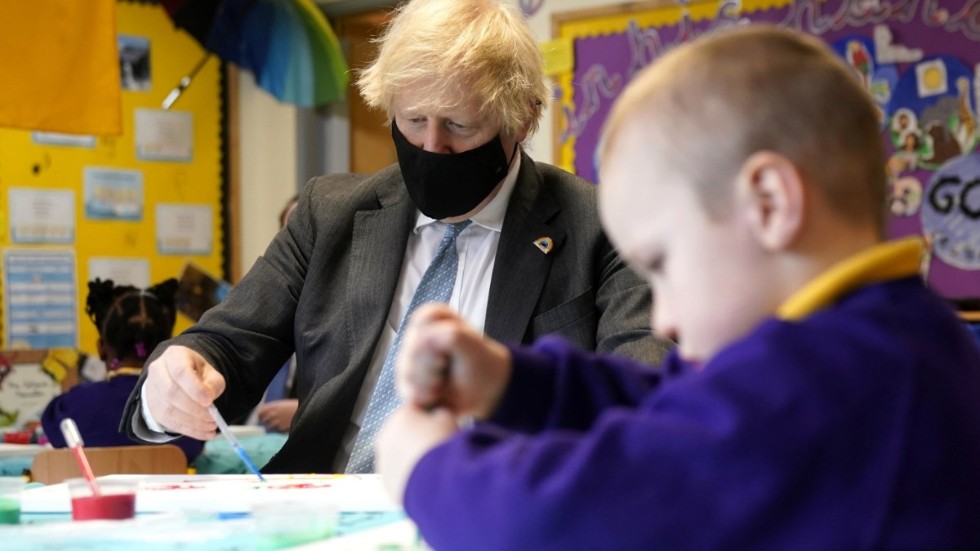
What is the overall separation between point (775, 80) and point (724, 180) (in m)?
0.07

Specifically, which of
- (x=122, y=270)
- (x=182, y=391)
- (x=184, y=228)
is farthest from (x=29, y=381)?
(x=182, y=391)

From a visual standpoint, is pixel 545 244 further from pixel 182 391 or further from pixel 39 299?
pixel 39 299

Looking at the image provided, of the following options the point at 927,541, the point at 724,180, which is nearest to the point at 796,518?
the point at 927,541

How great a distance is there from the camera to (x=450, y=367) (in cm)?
74

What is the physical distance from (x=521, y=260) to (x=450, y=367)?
99cm

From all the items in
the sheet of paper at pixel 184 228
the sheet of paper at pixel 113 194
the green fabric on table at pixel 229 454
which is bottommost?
the green fabric on table at pixel 229 454

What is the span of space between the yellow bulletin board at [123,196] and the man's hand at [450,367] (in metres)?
3.74

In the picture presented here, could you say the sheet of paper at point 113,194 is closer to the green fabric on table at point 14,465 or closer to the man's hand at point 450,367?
the green fabric on table at point 14,465

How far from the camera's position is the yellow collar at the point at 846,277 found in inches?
25.4

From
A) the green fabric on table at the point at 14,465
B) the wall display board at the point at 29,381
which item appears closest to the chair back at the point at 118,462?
the green fabric on table at the point at 14,465

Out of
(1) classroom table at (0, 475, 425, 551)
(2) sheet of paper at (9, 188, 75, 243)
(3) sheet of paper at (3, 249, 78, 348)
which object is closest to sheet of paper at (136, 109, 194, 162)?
(2) sheet of paper at (9, 188, 75, 243)

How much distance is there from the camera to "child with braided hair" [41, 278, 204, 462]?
2.96 meters

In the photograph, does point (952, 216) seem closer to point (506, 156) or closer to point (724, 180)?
point (506, 156)

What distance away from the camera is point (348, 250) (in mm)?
1792
